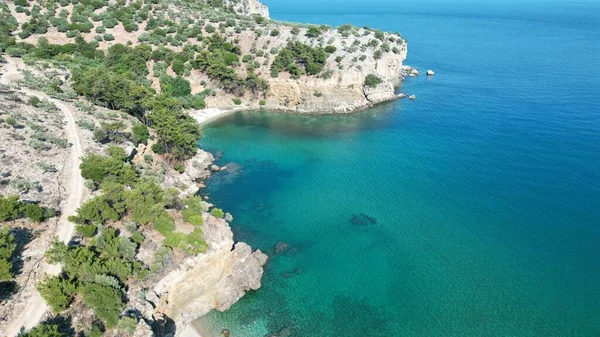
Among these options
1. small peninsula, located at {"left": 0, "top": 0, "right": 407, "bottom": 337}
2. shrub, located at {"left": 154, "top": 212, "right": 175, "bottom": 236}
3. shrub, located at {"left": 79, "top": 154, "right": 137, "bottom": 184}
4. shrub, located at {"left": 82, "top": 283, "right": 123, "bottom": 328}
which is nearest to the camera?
shrub, located at {"left": 82, "top": 283, "right": 123, "bottom": 328}

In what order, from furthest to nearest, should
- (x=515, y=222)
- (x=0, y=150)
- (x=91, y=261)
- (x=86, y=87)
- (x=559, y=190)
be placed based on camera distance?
(x=86, y=87) < (x=559, y=190) < (x=515, y=222) < (x=0, y=150) < (x=91, y=261)

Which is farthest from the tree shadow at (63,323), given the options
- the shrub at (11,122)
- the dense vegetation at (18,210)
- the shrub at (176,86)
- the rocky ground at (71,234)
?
the shrub at (176,86)

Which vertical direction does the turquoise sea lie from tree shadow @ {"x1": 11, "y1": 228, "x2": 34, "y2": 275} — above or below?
below

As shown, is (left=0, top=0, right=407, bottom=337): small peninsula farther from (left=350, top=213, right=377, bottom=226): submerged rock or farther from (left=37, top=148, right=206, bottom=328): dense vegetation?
(left=350, top=213, right=377, bottom=226): submerged rock

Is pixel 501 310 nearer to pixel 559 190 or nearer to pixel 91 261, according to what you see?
pixel 559 190

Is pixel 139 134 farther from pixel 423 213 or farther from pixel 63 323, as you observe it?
pixel 423 213

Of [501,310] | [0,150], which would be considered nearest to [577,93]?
[501,310]

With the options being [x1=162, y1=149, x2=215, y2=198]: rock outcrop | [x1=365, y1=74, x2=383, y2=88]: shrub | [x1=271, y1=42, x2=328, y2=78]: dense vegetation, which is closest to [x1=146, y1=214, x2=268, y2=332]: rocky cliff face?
[x1=162, y1=149, x2=215, y2=198]: rock outcrop
